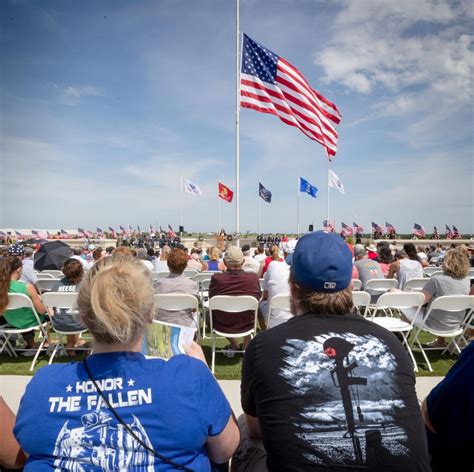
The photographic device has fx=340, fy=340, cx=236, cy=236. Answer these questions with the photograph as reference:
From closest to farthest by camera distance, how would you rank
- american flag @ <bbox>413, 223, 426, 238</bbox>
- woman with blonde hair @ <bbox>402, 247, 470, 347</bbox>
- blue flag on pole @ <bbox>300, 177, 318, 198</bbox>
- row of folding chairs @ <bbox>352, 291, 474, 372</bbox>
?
row of folding chairs @ <bbox>352, 291, 474, 372</bbox>
woman with blonde hair @ <bbox>402, 247, 470, 347</bbox>
blue flag on pole @ <bbox>300, 177, 318, 198</bbox>
american flag @ <bbox>413, 223, 426, 238</bbox>

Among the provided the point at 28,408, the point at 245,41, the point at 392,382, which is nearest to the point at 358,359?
the point at 392,382

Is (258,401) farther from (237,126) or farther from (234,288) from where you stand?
(237,126)

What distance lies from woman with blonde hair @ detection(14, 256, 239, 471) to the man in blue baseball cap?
0.27 metres

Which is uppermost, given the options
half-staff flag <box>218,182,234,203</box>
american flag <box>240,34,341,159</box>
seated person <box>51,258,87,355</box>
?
american flag <box>240,34,341,159</box>

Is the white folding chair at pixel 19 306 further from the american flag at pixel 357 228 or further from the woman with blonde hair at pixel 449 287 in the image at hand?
the american flag at pixel 357 228

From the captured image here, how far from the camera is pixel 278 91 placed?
1031 cm

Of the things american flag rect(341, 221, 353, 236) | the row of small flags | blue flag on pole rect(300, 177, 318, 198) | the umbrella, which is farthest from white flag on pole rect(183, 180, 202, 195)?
american flag rect(341, 221, 353, 236)

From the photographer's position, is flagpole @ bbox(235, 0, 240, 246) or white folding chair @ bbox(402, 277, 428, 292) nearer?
white folding chair @ bbox(402, 277, 428, 292)

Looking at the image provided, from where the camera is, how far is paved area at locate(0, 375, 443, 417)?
12.9 ft

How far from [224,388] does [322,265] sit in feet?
10.3

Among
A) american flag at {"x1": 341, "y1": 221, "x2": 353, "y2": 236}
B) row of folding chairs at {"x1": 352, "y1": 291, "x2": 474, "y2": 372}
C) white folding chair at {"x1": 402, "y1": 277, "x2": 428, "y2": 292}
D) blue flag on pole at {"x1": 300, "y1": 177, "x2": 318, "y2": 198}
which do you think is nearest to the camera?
row of folding chairs at {"x1": 352, "y1": 291, "x2": 474, "y2": 372}

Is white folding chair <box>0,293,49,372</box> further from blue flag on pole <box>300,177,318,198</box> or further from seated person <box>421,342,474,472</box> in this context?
blue flag on pole <box>300,177,318,198</box>

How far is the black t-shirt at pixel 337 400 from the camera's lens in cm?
139

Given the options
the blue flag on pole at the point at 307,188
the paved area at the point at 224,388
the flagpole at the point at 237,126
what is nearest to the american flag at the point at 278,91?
the flagpole at the point at 237,126
